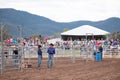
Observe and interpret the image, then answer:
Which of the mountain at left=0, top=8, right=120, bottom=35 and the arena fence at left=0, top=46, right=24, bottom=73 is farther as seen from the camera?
the mountain at left=0, top=8, right=120, bottom=35

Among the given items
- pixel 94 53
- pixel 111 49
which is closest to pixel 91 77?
pixel 94 53

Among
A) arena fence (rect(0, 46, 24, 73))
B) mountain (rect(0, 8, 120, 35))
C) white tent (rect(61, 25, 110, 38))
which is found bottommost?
arena fence (rect(0, 46, 24, 73))

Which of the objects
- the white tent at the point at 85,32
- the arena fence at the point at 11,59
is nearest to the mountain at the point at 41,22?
the white tent at the point at 85,32

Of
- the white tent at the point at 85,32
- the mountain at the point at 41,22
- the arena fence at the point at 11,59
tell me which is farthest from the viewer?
the mountain at the point at 41,22

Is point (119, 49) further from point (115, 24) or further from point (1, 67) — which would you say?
point (115, 24)

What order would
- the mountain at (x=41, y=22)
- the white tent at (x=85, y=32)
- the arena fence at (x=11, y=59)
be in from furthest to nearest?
the mountain at (x=41, y=22)
the white tent at (x=85, y=32)
the arena fence at (x=11, y=59)

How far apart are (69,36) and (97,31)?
4224 mm

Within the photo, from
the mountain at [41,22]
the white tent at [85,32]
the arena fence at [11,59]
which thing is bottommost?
the arena fence at [11,59]

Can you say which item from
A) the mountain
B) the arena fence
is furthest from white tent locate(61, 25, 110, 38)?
the mountain

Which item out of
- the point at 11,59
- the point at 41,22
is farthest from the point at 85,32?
the point at 41,22

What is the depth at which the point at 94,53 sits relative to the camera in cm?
3092

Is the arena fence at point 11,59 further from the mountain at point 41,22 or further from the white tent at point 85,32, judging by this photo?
the mountain at point 41,22

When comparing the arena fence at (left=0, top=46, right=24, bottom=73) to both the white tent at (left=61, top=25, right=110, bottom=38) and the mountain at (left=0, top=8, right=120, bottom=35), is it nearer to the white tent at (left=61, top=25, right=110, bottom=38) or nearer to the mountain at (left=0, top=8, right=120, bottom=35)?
the white tent at (left=61, top=25, right=110, bottom=38)

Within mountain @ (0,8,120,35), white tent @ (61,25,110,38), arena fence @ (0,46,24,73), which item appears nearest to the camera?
arena fence @ (0,46,24,73)
